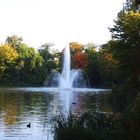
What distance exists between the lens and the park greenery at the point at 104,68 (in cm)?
1622

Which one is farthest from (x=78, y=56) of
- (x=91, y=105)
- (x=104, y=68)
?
(x=91, y=105)

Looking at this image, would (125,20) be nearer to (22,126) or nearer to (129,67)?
(129,67)

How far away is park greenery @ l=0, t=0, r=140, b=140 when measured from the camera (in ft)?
53.2

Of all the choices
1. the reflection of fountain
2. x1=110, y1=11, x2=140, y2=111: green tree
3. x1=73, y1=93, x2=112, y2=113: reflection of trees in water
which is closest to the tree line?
the reflection of fountain

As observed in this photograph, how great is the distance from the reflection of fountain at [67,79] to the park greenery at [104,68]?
1.89 metres

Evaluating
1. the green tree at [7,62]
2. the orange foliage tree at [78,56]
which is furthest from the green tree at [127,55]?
the orange foliage tree at [78,56]

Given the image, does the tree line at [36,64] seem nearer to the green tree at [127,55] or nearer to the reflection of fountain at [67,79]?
the reflection of fountain at [67,79]

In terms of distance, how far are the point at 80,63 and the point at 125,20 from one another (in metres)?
56.9

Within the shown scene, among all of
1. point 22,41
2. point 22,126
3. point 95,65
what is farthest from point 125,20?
point 22,41

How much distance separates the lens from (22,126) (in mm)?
24250

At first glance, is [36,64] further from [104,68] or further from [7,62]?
[104,68]

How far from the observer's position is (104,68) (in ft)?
286

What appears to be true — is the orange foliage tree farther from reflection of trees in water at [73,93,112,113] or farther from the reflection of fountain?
reflection of trees in water at [73,93,112,113]

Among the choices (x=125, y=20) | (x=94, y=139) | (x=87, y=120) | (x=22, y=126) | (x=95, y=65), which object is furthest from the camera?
(x=95, y=65)
